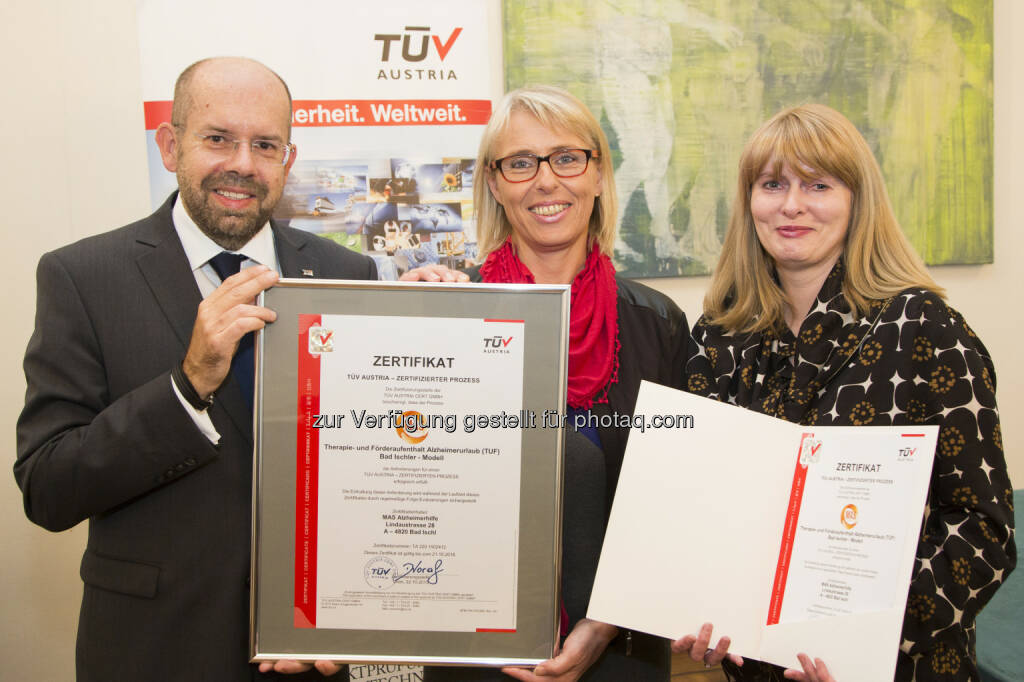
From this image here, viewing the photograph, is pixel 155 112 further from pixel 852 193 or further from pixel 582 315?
pixel 852 193

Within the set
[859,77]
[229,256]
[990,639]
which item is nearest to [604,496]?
[229,256]

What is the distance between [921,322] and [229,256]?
171 cm

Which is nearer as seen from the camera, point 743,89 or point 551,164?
point 551,164

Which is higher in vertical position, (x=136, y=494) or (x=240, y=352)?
(x=240, y=352)

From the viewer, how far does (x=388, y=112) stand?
303 centimetres

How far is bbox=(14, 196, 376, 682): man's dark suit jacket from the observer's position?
1.47m

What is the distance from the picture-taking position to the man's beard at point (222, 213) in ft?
5.23

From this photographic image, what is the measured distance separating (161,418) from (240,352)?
0.26m

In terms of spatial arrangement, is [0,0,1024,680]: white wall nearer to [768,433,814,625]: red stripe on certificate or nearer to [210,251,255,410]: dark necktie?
[210,251,255,410]: dark necktie

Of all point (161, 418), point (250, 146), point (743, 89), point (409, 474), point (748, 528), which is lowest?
point (748, 528)

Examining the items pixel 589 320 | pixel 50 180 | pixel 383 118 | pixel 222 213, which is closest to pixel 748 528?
pixel 589 320

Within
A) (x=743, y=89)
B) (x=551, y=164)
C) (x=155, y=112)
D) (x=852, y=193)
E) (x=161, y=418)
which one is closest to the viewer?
(x=161, y=418)
